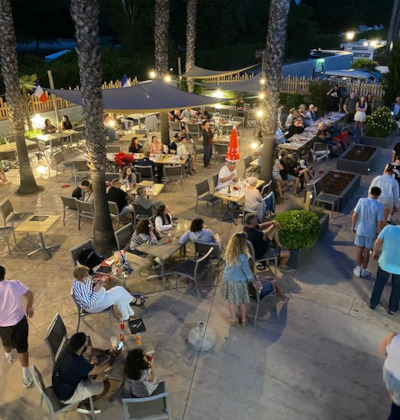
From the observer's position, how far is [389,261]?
6086mm

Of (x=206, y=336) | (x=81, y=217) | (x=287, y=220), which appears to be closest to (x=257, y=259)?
(x=287, y=220)

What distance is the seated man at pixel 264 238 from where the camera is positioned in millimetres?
6926

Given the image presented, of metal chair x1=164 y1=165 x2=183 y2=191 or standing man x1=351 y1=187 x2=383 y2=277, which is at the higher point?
standing man x1=351 y1=187 x2=383 y2=277

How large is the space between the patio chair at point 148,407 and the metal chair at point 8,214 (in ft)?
17.9

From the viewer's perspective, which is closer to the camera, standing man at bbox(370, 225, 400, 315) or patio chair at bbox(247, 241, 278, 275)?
standing man at bbox(370, 225, 400, 315)

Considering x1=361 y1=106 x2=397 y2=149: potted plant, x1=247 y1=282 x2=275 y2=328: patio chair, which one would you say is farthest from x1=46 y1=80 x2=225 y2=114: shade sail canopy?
x1=361 y1=106 x2=397 y2=149: potted plant

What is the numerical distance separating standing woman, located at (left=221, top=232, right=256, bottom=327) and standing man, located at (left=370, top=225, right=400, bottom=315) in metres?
1.95

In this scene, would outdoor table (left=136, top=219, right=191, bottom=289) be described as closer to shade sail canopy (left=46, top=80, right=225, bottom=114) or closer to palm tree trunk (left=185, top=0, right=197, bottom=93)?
shade sail canopy (left=46, top=80, right=225, bottom=114)

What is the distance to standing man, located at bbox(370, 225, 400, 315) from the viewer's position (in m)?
6.00

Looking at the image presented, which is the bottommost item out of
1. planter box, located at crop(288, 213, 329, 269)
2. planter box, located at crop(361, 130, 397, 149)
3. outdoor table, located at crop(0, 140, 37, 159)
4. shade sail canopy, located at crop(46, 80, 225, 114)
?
planter box, located at crop(361, 130, 397, 149)

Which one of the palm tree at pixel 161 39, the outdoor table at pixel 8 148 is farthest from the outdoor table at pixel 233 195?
the palm tree at pixel 161 39

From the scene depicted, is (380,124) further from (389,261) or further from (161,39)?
(389,261)

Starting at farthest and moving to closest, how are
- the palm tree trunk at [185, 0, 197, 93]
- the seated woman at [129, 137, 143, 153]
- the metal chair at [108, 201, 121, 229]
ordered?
the palm tree trunk at [185, 0, 197, 93], the seated woman at [129, 137, 143, 153], the metal chair at [108, 201, 121, 229]

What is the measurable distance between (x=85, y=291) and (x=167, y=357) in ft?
4.60
